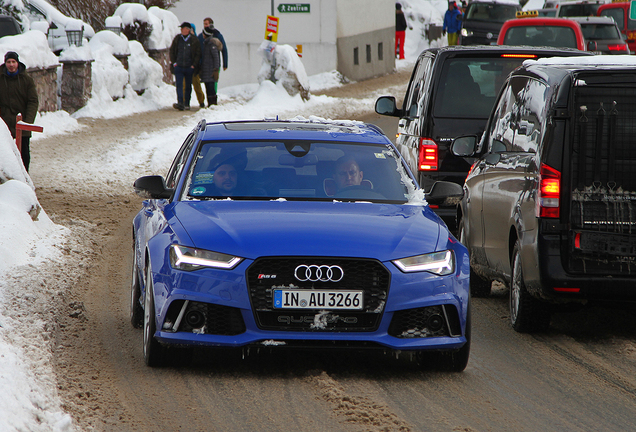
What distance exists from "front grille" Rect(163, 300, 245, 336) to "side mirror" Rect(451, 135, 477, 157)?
3.33 m

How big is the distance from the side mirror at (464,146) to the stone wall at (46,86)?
46.7ft

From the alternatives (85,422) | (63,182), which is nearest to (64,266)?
(85,422)

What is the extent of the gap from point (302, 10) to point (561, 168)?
28.9m

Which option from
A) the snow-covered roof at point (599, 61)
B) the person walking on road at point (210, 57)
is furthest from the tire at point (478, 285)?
the person walking on road at point (210, 57)

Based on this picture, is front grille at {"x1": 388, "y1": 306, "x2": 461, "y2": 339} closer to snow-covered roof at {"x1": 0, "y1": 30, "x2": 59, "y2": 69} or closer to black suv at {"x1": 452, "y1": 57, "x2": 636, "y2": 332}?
black suv at {"x1": 452, "y1": 57, "x2": 636, "y2": 332}

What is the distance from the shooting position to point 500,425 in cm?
493

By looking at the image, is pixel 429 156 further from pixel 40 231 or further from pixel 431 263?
pixel 431 263

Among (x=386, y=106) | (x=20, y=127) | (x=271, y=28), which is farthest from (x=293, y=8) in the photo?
(x=386, y=106)

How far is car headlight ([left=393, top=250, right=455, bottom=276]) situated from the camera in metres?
5.60

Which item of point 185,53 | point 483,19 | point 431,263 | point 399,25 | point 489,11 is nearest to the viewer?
point 431,263

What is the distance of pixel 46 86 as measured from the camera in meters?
21.5

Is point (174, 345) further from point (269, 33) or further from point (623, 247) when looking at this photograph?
point (269, 33)

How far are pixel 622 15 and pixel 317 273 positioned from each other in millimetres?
33297

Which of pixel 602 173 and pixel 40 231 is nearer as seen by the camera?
pixel 602 173
